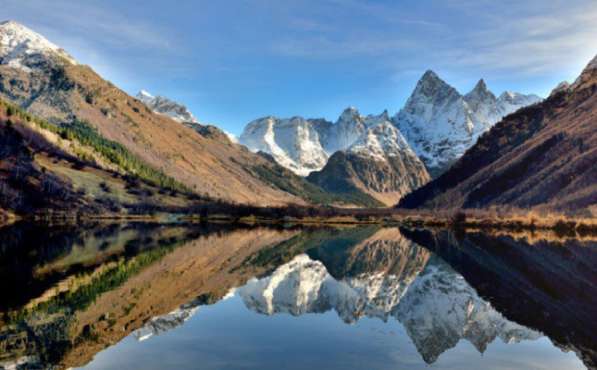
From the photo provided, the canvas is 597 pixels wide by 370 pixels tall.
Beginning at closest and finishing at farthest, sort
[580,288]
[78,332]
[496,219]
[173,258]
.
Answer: [78,332] < [580,288] < [173,258] < [496,219]

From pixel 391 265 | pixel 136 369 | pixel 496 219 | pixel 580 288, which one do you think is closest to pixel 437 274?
pixel 391 265

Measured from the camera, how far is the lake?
29.6m

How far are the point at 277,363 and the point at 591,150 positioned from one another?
660ft

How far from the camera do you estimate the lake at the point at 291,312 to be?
2956cm

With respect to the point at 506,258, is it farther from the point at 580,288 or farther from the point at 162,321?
the point at 162,321

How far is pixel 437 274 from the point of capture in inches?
2746

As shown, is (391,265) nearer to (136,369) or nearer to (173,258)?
(173,258)

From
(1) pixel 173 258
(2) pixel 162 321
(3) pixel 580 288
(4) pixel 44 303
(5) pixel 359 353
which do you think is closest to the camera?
(5) pixel 359 353

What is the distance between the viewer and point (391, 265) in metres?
82.6

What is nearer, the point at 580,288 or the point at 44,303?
the point at 44,303

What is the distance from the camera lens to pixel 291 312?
45.9 m

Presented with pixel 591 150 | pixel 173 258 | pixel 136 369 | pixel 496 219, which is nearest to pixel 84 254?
pixel 173 258

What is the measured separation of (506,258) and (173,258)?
52.4 metres

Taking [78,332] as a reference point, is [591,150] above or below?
above
